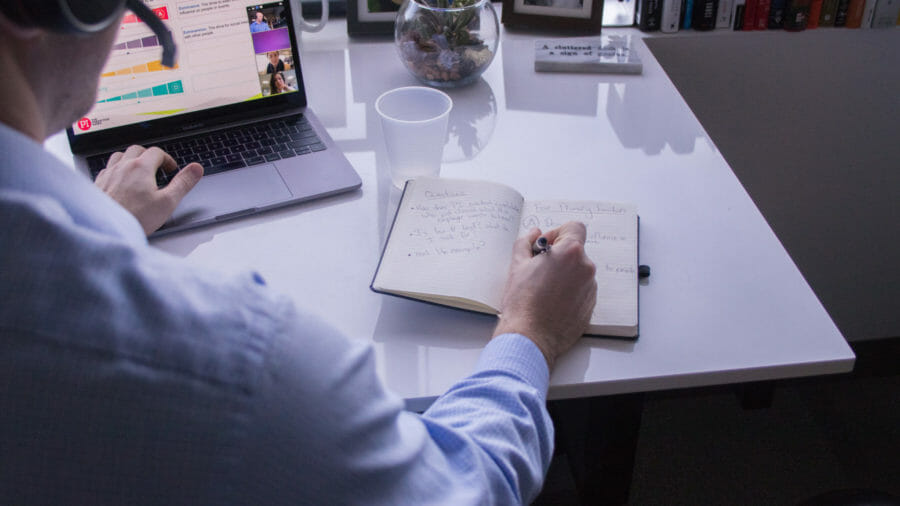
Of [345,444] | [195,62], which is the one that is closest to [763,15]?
[195,62]

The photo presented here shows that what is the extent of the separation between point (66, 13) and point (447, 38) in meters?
0.86

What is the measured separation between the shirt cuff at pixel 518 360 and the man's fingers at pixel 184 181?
462 mm

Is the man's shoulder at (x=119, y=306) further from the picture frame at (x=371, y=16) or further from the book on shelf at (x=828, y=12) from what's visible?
the book on shelf at (x=828, y=12)

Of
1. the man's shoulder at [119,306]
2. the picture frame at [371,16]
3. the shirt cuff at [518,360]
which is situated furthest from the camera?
the picture frame at [371,16]

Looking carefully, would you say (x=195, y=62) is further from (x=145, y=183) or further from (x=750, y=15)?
(x=750, y=15)

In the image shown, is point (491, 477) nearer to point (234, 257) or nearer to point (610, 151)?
point (234, 257)

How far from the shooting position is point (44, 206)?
1.45 ft

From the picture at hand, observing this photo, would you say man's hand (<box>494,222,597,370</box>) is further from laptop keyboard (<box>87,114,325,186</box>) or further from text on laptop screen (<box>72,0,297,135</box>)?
text on laptop screen (<box>72,0,297,135</box>)

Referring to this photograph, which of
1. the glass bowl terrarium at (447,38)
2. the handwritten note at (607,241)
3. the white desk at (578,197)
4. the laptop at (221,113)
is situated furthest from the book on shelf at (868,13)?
the laptop at (221,113)

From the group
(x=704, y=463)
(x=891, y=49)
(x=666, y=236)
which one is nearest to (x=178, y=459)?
(x=666, y=236)

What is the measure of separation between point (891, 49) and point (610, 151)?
828 mm

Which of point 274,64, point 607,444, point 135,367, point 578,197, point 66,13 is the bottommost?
point 607,444

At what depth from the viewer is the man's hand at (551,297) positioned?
82cm

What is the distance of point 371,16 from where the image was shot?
147 centimetres
